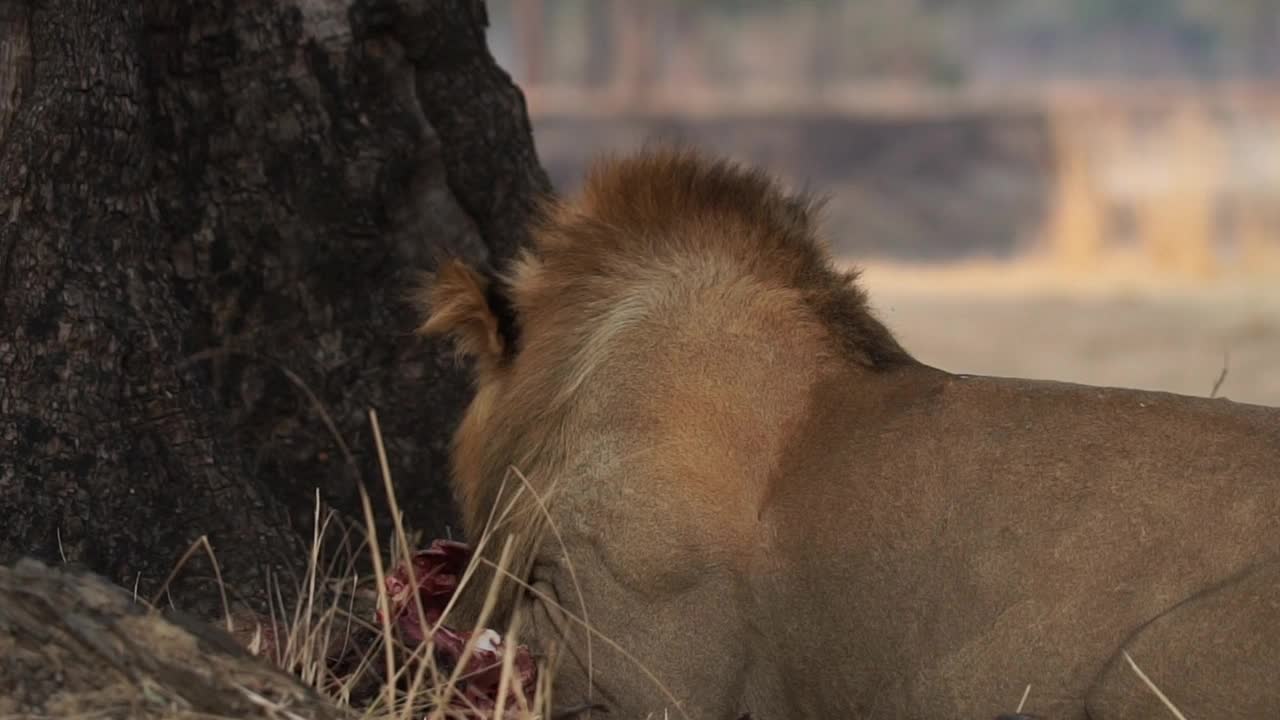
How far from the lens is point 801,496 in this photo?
3.14m

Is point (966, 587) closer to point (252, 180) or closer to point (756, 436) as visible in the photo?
point (756, 436)

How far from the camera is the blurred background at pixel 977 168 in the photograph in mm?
13125

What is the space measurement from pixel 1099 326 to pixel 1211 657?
1098 centimetres

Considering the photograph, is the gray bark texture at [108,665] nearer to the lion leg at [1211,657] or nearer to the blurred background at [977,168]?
the lion leg at [1211,657]

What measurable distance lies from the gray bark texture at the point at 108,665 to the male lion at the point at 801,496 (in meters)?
0.60

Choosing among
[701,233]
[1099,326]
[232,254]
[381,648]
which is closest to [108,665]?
[381,648]

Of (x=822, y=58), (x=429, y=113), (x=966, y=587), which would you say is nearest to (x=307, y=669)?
(x=966, y=587)

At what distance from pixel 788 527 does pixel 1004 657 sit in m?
0.37

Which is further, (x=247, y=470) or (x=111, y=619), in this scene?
(x=247, y=470)

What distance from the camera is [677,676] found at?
3143 millimetres

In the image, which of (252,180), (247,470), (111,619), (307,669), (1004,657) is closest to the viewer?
(111,619)

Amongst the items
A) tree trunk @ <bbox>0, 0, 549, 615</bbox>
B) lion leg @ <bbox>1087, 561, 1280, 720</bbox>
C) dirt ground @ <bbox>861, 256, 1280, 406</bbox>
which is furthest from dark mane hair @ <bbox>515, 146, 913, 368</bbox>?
dirt ground @ <bbox>861, 256, 1280, 406</bbox>

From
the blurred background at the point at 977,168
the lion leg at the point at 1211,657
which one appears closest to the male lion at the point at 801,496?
the lion leg at the point at 1211,657

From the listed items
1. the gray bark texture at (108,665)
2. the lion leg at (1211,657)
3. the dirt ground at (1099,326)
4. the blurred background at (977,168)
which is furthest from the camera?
the blurred background at (977,168)
